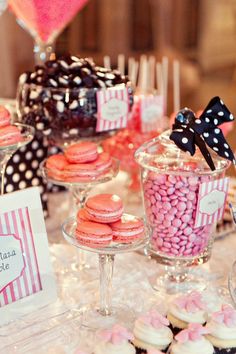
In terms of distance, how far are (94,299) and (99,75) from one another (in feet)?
1.89

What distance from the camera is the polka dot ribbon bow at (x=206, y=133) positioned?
128 cm

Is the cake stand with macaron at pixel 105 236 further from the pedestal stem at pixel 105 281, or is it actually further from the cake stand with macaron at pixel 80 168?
the cake stand with macaron at pixel 80 168

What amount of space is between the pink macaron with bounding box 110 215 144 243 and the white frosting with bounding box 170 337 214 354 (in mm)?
220

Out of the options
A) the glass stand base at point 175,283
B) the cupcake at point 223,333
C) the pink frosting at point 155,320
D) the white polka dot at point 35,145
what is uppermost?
the white polka dot at point 35,145

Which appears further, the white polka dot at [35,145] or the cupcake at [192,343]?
the white polka dot at [35,145]

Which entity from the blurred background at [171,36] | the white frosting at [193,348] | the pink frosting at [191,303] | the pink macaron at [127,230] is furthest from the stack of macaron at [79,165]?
the blurred background at [171,36]

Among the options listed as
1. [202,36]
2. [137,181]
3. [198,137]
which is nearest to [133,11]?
[202,36]

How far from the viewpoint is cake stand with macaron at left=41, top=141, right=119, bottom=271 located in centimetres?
138

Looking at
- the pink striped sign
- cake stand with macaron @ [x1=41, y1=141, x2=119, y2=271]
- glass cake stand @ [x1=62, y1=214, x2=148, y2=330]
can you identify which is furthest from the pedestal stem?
the pink striped sign

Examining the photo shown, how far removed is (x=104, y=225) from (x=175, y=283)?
343mm

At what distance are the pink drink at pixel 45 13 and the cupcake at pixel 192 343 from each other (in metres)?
0.93

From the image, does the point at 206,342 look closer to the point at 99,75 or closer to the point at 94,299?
the point at 94,299

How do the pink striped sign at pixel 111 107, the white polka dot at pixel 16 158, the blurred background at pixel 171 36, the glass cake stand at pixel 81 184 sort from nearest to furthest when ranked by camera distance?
the glass cake stand at pixel 81 184 → the pink striped sign at pixel 111 107 → the white polka dot at pixel 16 158 → the blurred background at pixel 171 36

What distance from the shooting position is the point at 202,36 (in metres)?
6.22
